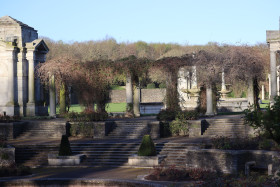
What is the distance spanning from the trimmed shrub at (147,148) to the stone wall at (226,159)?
2.11 m

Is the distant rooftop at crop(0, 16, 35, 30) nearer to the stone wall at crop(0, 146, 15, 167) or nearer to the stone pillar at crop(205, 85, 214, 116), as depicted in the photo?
the stone pillar at crop(205, 85, 214, 116)

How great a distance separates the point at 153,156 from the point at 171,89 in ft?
35.1

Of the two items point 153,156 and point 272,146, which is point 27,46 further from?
point 272,146

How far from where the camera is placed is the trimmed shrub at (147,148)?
70.5 feet

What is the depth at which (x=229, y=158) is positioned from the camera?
19359mm

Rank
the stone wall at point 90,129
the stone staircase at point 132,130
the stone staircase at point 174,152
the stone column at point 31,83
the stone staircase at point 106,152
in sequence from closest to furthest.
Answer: the stone staircase at point 174,152 < the stone staircase at point 106,152 < the stone staircase at point 132,130 < the stone wall at point 90,129 < the stone column at point 31,83

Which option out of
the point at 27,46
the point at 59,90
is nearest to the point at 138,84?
the point at 59,90

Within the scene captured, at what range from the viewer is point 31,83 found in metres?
33.7

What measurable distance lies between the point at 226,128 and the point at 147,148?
644 centimetres

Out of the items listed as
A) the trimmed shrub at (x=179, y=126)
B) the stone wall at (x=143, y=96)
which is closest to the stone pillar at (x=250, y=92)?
the trimmed shrub at (x=179, y=126)

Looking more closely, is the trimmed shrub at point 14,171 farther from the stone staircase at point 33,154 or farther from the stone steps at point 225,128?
the stone steps at point 225,128

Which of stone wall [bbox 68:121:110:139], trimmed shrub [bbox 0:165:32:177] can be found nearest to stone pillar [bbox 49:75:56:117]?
stone wall [bbox 68:121:110:139]

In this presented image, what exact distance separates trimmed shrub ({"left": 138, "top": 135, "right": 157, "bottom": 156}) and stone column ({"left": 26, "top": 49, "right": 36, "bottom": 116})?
45.2 feet

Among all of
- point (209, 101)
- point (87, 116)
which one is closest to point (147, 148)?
point (87, 116)
